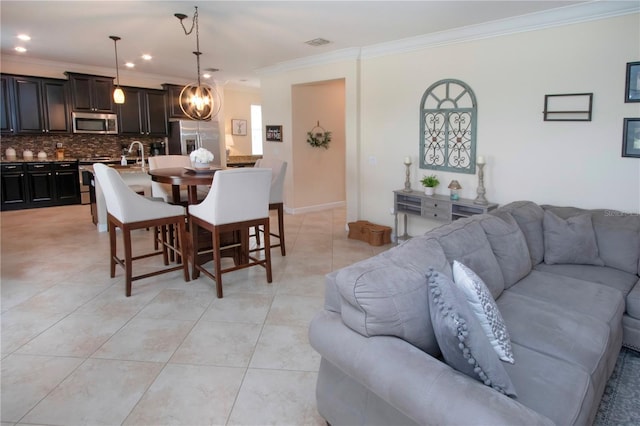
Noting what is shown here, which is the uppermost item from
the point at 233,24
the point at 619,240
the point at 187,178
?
the point at 233,24

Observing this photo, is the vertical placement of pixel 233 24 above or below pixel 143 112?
above

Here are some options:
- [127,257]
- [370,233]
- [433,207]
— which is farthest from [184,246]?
[433,207]

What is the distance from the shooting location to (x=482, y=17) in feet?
13.0

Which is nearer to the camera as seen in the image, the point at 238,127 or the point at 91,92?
the point at 91,92

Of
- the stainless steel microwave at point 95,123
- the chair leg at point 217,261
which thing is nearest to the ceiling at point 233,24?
the stainless steel microwave at point 95,123

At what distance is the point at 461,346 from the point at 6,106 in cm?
813

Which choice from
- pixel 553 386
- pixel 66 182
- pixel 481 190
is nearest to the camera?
pixel 553 386

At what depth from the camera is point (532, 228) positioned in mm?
3090

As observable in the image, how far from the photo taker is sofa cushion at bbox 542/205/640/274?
288 cm

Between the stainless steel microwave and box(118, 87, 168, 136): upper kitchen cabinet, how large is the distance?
124mm

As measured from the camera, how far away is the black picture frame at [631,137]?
3.35 m

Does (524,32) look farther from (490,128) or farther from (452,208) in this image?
(452,208)

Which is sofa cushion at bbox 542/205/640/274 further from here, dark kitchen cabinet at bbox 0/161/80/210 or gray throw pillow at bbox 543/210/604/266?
dark kitchen cabinet at bbox 0/161/80/210

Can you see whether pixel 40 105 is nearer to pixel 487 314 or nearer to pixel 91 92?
pixel 91 92
